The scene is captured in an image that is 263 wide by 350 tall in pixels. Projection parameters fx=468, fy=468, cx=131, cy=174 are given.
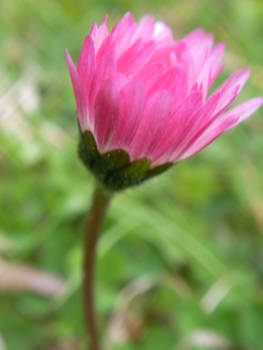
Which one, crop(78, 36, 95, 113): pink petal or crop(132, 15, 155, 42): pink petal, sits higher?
crop(78, 36, 95, 113): pink petal

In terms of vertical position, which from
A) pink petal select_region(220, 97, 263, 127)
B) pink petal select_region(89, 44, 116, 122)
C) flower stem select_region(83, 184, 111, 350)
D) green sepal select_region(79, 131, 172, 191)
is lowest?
flower stem select_region(83, 184, 111, 350)

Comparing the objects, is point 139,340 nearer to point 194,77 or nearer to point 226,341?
point 226,341

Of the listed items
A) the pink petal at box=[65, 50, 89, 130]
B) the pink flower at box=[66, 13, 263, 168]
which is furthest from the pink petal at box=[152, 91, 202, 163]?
the pink petal at box=[65, 50, 89, 130]

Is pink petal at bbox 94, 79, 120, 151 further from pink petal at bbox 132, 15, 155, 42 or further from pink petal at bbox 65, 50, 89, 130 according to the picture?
pink petal at bbox 132, 15, 155, 42

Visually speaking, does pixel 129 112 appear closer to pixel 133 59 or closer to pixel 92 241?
pixel 133 59

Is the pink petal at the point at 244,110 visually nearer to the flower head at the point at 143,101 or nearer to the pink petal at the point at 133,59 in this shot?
the flower head at the point at 143,101

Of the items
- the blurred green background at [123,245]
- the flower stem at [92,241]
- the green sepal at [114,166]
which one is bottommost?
the blurred green background at [123,245]

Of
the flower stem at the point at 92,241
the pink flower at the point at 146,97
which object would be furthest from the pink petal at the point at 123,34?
the flower stem at the point at 92,241
